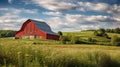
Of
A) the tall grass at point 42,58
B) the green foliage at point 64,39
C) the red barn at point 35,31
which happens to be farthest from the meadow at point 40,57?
the red barn at point 35,31

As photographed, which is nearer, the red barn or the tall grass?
the tall grass

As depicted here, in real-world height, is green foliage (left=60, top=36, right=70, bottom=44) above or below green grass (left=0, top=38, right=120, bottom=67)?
below

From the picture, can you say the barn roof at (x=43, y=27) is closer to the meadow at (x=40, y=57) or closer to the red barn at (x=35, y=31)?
the red barn at (x=35, y=31)

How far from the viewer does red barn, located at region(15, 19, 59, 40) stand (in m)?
74.3

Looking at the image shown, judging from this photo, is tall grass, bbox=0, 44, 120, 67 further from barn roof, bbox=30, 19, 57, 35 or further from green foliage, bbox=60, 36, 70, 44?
barn roof, bbox=30, 19, 57, 35

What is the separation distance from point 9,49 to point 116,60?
5997mm

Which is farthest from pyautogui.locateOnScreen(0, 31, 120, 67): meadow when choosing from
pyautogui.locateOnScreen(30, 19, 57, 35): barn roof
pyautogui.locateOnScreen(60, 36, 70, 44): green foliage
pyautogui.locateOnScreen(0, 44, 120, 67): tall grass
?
pyautogui.locateOnScreen(30, 19, 57, 35): barn roof

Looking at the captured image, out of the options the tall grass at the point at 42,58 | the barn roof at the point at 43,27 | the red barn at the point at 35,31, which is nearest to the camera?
the tall grass at the point at 42,58

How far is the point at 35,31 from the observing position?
76.6m

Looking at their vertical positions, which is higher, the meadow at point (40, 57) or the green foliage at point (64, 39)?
the meadow at point (40, 57)

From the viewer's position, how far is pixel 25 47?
41.9ft

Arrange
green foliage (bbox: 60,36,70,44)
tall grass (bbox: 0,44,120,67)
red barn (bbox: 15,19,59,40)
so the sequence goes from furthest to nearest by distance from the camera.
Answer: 1. red barn (bbox: 15,19,59,40)
2. green foliage (bbox: 60,36,70,44)
3. tall grass (bbox: 0,44,120,67)

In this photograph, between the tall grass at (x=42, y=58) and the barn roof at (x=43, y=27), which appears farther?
the barn roof at (x=43, y=27)

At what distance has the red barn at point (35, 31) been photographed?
7429 cm
